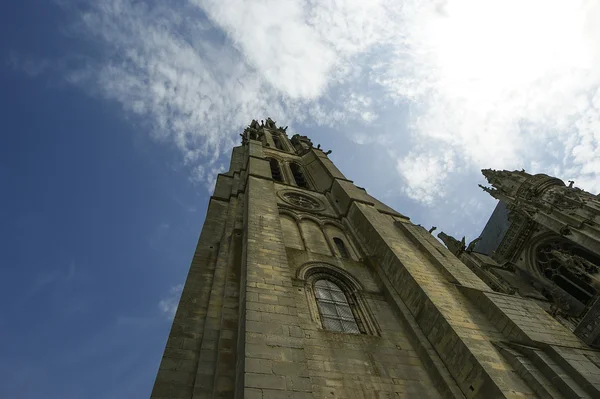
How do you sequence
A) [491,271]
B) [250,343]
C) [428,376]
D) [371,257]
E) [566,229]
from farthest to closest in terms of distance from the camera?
[491,271] → [566,229] → [371,257] → [428,376] → [250,343]

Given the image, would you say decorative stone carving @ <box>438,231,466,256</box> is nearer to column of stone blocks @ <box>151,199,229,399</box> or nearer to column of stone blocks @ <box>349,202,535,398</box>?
column of stone blocks @ <box>349,202,535,398</box>

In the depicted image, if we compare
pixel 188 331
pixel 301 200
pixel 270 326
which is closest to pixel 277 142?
pixel 301 200

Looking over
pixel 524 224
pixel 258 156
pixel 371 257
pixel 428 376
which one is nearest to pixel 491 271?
pixel 524 224

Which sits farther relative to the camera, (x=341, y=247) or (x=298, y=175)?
(x=298, y=175)

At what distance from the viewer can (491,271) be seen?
808 inches

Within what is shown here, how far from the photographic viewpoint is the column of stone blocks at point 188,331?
636 cm

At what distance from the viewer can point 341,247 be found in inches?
509

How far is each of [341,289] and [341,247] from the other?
2844 mm

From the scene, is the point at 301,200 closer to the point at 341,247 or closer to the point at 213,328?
the point at 341,247

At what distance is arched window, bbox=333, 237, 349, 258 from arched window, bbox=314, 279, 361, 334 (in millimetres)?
2132

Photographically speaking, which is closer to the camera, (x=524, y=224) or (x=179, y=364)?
(x=179, y=364)

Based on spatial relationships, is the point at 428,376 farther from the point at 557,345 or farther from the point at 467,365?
the point at 557,345

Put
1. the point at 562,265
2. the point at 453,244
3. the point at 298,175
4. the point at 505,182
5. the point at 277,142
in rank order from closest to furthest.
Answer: the point at 562,265, the point at 298,175, the point at 453,244, the point at 505,182, the point at 277,142

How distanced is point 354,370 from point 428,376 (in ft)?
5.27
